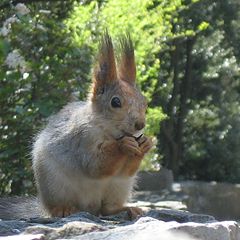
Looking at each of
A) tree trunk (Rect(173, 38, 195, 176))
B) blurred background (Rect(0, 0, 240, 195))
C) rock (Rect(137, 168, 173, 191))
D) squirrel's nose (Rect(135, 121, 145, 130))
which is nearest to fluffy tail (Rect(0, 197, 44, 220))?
squirrel's nose (Rect(135, 121, 145, 130))

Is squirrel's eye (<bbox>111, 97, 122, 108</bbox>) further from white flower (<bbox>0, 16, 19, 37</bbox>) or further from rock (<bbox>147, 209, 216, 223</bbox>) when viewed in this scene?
white flower (<bbox>0, 16, 19, 37</bbox>)

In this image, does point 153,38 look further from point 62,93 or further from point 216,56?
point 216,56

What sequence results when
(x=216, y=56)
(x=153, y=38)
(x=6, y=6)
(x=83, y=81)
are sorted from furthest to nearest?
1. (x=216, y=56)
2. (x=153, y=38)
3. (x=83, y=81)
4. (x=6, y=6)

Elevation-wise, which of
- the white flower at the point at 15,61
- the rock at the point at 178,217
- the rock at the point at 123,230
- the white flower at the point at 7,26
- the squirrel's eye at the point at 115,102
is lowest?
the rock at the point at 123,230

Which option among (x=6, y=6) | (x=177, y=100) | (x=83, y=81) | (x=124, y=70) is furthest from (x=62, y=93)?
(x=177, y=100)

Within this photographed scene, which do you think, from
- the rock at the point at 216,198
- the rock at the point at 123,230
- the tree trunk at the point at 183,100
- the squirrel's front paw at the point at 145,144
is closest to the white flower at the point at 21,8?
the squirrel's front paw at the point at 145,144

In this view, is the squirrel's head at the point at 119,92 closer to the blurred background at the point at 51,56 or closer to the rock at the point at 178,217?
the rock at the point at 178,217

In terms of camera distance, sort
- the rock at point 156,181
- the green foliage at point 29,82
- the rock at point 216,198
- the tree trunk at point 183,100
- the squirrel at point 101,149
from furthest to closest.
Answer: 1. the tree trunk at point 183,100
2. the rock at point 216,198
3. the rock at point 156,181
4. the green foliage at point 29,82
5. the squirrel at point 101,149
